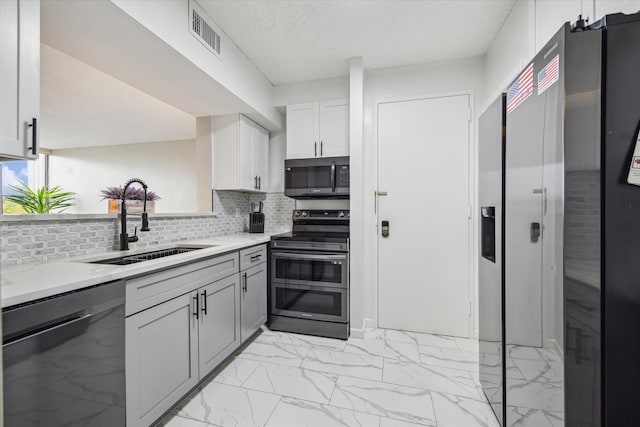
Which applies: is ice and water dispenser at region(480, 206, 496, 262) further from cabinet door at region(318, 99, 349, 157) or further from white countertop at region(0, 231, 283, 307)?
white countertop at region(0, 231, 283, 307)

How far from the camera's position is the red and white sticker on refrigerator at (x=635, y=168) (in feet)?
2.63

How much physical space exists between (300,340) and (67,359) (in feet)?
5.84

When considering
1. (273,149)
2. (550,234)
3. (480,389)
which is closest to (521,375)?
(550,234)

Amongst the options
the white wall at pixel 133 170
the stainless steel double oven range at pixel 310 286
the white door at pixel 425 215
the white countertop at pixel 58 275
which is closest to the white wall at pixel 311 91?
the white door at pixel 425 215

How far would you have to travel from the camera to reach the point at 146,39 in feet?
5.24

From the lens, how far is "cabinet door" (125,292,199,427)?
133 cm

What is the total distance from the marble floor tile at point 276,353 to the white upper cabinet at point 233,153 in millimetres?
1490

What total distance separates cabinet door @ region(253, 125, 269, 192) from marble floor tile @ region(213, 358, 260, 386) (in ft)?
5.66

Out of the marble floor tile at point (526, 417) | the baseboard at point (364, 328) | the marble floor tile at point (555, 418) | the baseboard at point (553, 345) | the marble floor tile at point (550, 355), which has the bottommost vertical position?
the baseboard at point (364, 328)

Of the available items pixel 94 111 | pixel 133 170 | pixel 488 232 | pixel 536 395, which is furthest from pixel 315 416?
pixel 133 170

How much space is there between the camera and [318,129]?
2990 mm

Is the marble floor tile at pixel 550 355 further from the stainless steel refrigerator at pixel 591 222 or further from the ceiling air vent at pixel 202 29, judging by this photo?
the ceiling air vent at pixel 202 29

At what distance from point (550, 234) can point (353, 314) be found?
194cm

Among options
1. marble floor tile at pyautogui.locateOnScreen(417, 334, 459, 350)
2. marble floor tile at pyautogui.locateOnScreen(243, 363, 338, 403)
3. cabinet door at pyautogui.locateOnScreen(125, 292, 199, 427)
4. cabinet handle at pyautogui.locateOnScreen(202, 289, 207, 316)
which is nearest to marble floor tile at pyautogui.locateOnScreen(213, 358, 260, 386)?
marble floor tile at pyautogui.locateOnScreen(243, 363, 338, 403)
